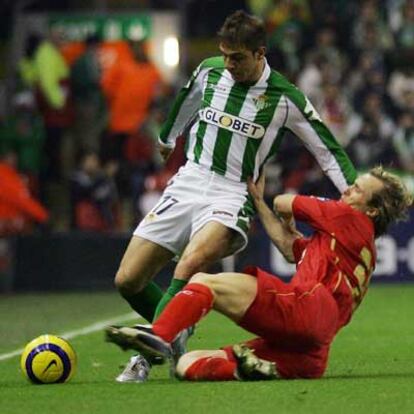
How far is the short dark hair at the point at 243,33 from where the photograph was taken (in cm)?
900

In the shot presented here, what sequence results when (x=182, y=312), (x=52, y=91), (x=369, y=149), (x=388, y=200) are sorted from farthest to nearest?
(x=52, y=91) → (x=369, y=149) → (x=388, y=200) → (x=182, y=312)

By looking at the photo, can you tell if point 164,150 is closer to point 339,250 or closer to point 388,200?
point 339,250

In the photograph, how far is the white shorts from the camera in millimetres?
9102

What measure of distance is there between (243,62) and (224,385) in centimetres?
192

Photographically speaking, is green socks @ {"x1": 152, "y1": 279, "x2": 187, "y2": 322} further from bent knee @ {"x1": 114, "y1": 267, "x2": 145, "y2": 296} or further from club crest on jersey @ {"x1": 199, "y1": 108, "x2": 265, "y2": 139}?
club crest on jersey @ {"x1": 199, "y1": 108, "x2": 265, "y2": 139}

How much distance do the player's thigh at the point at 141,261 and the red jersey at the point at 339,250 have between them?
0.95 metres

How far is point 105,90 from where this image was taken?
20406 mm

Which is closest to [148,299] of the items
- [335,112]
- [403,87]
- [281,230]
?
[281,230]

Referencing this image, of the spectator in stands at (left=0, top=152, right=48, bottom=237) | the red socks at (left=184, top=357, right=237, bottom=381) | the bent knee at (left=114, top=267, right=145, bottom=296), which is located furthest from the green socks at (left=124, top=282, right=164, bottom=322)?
the spectator in stands at (left=0, top=152, right=48, bottom=237)

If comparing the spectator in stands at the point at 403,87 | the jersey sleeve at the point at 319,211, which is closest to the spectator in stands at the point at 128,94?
the spectator in stands at the point at 403,87

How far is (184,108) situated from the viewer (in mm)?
9688

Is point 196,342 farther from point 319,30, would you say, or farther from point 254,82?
point 319,30

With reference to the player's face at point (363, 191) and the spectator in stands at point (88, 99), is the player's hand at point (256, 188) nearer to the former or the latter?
the player's face at point (363, 191)

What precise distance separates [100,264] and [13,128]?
3396 mm
